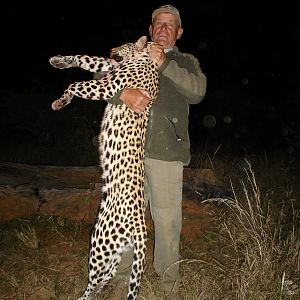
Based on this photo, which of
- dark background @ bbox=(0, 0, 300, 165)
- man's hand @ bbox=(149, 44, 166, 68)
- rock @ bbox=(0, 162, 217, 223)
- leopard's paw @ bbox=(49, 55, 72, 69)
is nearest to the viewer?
man's hand @ bbox=(149, 44, 166, 68)

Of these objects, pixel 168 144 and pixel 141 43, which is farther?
pixel 141 43

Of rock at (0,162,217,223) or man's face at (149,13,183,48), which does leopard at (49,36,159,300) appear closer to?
man's face at (149,13,183,48)

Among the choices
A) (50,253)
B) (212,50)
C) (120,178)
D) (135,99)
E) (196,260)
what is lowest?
(50,253)

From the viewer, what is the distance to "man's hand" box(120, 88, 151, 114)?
3.51 meters

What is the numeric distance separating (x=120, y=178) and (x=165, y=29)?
1.38 meters

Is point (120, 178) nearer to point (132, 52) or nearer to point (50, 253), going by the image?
point (132, 52)

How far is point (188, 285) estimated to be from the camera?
4.04m

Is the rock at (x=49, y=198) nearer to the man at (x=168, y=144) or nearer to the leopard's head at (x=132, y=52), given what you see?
the man at (x=168, y=144)

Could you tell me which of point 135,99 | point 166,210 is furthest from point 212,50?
point 135,99

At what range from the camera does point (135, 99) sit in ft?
11.5

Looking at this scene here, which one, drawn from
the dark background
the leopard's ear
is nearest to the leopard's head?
the leopard's ear

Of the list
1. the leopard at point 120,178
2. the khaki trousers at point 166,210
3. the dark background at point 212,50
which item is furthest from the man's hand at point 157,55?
the dark background at point 212,50

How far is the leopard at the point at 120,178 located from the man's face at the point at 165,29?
26 centimetres

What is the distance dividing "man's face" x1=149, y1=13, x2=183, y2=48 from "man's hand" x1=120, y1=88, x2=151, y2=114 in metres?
0.60
